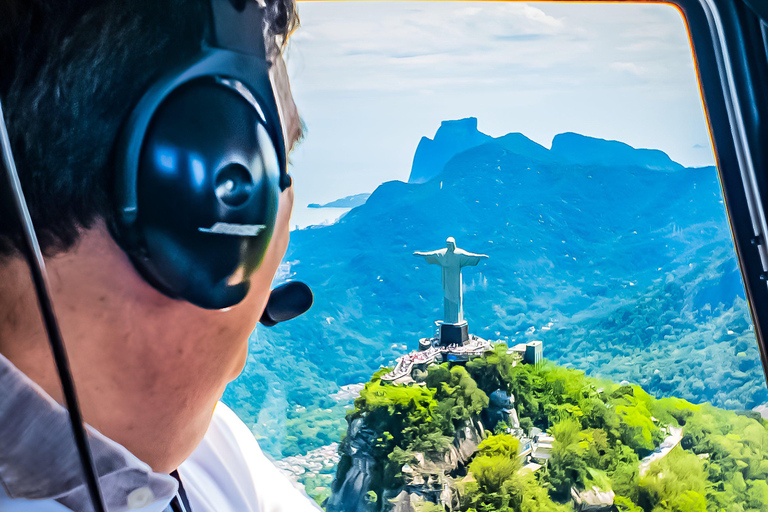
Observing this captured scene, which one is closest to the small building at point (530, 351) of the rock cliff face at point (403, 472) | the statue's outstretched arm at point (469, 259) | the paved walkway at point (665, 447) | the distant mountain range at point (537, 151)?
the rock cliff face at point (403, 472)

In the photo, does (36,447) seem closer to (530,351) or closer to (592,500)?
(530,351)

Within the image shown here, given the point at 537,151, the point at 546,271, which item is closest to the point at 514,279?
the point at 546,271

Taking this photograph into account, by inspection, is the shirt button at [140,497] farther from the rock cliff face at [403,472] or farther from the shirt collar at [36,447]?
the rock cliff face at [403,472]

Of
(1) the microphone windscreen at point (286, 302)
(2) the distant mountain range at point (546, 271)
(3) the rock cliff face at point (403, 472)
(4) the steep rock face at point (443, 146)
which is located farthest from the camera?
(4) the steep rock face at point (443, 146)

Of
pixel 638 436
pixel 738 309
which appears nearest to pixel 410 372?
pixel 638 436

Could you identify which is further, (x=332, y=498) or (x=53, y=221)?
(x=332, y=498)

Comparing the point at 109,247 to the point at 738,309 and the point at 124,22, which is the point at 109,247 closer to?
the point at 124,22
